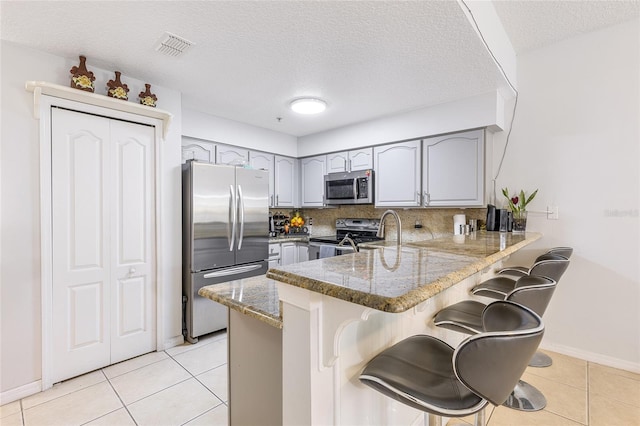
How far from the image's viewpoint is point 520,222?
9.21 feet

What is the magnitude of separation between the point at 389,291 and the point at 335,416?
1.99ft

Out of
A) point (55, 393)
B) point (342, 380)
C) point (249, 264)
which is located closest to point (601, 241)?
point (342, 380)

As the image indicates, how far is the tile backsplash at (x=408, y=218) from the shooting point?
352cm

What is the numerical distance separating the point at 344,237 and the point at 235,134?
1950 mm

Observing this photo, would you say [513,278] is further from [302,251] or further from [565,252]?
[302,251]

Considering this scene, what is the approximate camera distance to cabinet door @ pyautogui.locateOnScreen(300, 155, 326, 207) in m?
4.43

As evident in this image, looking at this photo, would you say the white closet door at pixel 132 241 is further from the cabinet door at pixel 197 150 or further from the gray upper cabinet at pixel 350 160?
the gray upper cabinet at pixel 350 160

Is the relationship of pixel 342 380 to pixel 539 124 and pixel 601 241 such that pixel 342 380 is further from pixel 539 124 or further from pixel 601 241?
pixel 539 124

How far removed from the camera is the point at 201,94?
297cm

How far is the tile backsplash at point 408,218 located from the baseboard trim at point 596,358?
132 centimetres

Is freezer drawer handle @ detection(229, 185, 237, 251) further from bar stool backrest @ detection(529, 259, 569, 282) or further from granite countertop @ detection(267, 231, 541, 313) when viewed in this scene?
bar stool backrest @ detection(529, 259, 569, 282)

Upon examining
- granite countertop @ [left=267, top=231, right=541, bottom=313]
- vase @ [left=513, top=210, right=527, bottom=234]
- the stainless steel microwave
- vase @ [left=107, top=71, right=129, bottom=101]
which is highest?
vase @ [left=107, top=71, right=129, bottom=101]

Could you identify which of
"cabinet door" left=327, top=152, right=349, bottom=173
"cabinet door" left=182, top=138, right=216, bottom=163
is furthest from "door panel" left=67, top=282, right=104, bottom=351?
"cabinet door" left=327, top=152, right=349, bottom=173

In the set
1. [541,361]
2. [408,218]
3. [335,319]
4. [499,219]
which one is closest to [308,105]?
[408,218]
